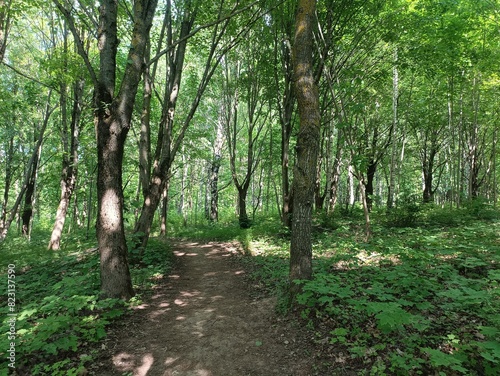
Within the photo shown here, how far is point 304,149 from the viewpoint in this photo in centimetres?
477

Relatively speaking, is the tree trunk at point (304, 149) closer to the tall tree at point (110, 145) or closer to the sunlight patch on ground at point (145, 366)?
the sunlight patch on ground at point (145, 366)

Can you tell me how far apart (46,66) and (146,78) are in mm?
3114

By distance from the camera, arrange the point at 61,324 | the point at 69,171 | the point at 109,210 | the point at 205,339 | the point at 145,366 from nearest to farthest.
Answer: the point at 145,366 → the point at 61,324 → the point at 205,339 → the point at 109,210 → the point at 69,171

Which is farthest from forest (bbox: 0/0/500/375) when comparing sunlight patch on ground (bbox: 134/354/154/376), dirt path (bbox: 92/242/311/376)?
sunlight patch on ground (bbox: 134/354/154/376)

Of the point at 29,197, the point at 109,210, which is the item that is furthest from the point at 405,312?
the point at 29,197

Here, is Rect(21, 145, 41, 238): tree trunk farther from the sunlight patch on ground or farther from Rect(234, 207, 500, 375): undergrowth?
the sunlight patch on ground

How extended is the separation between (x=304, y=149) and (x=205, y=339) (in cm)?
351

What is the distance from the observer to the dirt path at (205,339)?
361 cm

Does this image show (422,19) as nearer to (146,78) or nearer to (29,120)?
(146,78)

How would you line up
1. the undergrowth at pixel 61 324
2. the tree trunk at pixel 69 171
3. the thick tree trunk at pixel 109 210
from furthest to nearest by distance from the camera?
the tree trunk at pixel 69 171
the thick tree trunk at pixel 109 210
the undergrowth at pixel 61 324

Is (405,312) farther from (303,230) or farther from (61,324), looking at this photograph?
(61,324)

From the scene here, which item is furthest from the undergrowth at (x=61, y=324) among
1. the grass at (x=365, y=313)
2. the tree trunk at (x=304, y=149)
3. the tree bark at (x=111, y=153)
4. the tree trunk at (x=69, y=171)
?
the tree trunk at (x=69, y=171)

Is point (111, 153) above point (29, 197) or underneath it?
above

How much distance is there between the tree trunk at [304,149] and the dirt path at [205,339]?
92 cm
